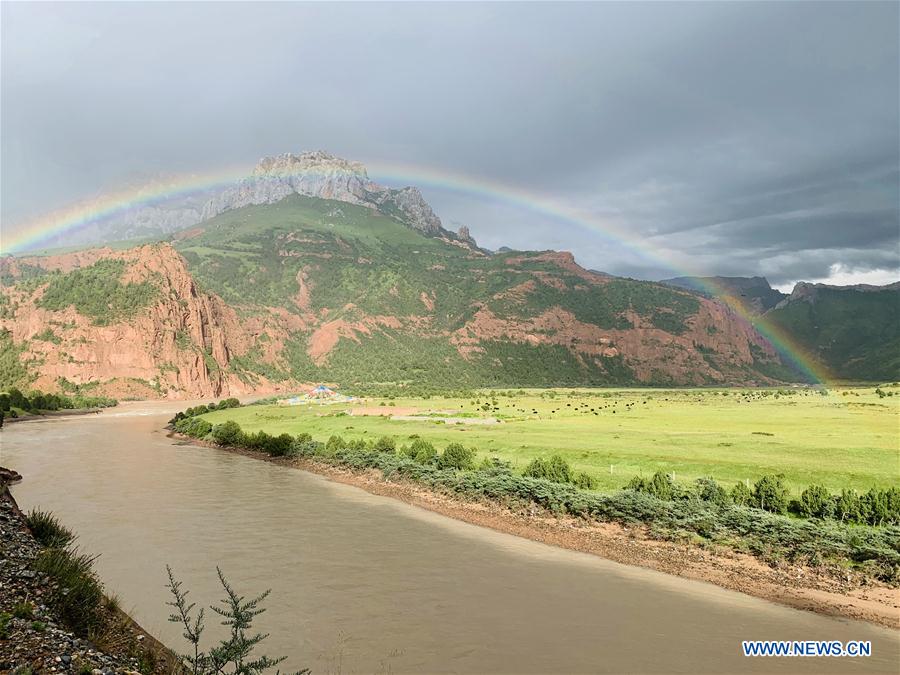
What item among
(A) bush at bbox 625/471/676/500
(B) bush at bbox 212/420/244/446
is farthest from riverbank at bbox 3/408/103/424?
(A) bush at bbox 625/471/676/500

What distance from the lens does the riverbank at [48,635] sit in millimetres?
9414

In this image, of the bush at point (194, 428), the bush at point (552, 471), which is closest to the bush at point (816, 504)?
the bush at point (552, 471)

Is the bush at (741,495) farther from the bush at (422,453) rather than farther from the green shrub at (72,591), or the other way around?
the green shrub at (72,591)

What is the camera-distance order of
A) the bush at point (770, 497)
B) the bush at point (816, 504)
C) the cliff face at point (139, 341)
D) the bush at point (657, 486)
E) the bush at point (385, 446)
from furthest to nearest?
1. the cliff face at point (139, 341)
2. the bush at point (385, 446)
3. the bush at point (657, 486)
4. the bush at point (770, 497)
5. the bush at point (816, 504)

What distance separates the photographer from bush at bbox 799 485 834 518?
2558 centimetres

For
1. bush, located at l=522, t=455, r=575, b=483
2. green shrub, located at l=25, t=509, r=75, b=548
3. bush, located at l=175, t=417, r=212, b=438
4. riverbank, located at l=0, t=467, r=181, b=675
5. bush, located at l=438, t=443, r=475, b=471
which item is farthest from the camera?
bush, located at l=175, t=417, r=212, b=438

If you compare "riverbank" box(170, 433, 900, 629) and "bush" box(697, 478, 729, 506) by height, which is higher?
"bush" box(697, 478, 729, 506)

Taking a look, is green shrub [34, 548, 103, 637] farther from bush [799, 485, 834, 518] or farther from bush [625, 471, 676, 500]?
bush [799, 485, 834, 518]

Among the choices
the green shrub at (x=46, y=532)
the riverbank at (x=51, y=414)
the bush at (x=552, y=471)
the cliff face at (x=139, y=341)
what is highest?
the cliff face at (x=139, y=341)

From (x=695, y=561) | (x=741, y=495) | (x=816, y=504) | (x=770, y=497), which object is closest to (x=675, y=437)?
(x=741, y=495)

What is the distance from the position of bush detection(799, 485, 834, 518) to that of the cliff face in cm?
13707

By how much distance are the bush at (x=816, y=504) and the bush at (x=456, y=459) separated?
2032cm

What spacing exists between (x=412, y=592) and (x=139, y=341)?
139 metres

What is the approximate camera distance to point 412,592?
19.8 meters
